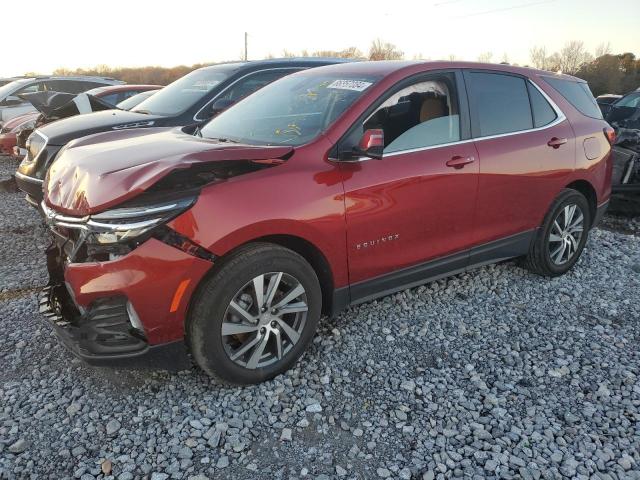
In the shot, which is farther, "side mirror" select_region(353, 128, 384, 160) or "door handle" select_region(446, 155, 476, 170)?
"door handle" select_region(446, 155, 476, 170)

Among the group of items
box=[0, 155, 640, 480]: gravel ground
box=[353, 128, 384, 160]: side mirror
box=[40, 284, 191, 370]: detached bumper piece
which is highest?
Result: box=[353, 128, 384, 160]: side mirror

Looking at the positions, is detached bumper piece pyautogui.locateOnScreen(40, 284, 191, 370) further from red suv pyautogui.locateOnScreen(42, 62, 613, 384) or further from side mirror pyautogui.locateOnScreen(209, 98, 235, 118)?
side mirror pyautogui.locateOnScreen(209, 98, 235, 118)

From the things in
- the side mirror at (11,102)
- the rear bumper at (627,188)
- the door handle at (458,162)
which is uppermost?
the side mirror at (11,102)

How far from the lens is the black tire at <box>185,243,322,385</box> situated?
8.87 feet

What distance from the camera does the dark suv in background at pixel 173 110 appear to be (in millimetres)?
5023

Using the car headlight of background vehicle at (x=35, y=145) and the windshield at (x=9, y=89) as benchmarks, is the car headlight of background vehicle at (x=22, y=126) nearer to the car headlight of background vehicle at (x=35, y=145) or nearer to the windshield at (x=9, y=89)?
the windshield at (x=9, y=89)

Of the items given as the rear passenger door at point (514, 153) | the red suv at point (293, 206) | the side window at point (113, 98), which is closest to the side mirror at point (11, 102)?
the side window at point (113, 98)

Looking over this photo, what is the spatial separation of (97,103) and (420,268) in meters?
5.29

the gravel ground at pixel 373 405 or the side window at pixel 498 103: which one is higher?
the side window at pixel 498 103

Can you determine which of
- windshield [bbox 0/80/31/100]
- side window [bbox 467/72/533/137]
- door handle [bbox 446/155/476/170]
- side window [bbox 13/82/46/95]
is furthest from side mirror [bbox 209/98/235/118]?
windshield [bbox 0/80/31/100]

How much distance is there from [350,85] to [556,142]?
190cm

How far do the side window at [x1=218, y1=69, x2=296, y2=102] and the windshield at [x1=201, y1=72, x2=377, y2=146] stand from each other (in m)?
1.87

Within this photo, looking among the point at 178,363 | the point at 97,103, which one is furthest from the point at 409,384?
the point at 97,103

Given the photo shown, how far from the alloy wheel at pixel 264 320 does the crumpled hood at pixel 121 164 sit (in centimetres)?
71
